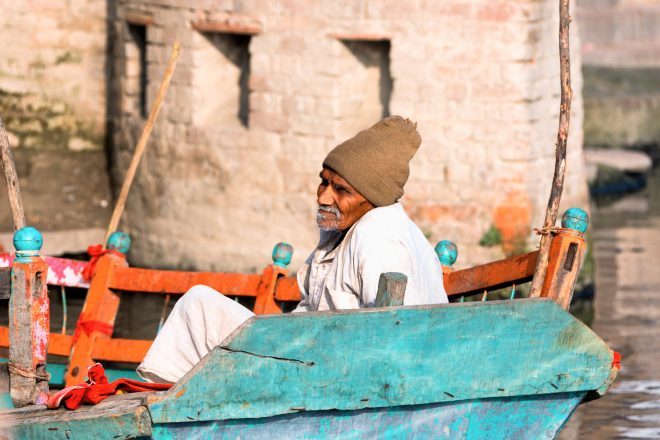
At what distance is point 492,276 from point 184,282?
4.52 ft

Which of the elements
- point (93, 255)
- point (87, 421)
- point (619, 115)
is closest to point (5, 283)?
point (87, 421)

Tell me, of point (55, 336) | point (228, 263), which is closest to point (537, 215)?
point (228, 263)

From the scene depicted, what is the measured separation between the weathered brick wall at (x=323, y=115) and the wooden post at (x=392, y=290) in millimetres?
6008

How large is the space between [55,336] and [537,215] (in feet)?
15.6

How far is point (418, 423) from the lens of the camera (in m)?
4.86

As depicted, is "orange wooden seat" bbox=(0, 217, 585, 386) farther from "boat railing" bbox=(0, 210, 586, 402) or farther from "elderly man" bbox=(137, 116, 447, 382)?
"elderly man" bbox=(137, 116, 447, 382)

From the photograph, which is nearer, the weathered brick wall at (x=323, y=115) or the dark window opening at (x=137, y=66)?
the weathered brick wall at (x=323, y=115)

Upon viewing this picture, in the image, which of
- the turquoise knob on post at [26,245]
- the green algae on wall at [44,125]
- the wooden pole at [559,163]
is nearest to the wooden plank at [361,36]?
the green algae on wall at [44,125]

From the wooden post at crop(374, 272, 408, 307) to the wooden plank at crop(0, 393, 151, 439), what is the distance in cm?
78

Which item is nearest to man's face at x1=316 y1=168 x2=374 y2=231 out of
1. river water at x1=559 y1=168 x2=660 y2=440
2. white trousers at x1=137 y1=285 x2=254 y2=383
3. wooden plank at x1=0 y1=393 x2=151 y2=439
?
white trousers at x1=137 y1=285 x2=254 y2=383

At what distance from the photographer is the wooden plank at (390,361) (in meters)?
4.47

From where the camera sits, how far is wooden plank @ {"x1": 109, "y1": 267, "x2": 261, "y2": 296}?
6.46 meters

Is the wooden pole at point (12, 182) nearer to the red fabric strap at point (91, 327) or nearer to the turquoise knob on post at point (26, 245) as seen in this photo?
the turquoise knob on post at point (26, 245)

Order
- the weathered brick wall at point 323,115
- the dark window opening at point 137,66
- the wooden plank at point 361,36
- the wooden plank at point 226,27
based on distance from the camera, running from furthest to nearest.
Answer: the dark window opening at point 137,66
the wooden plank at point 226,27
the wooden plank at point 361,36
the weathered brick wall at point 323,115
